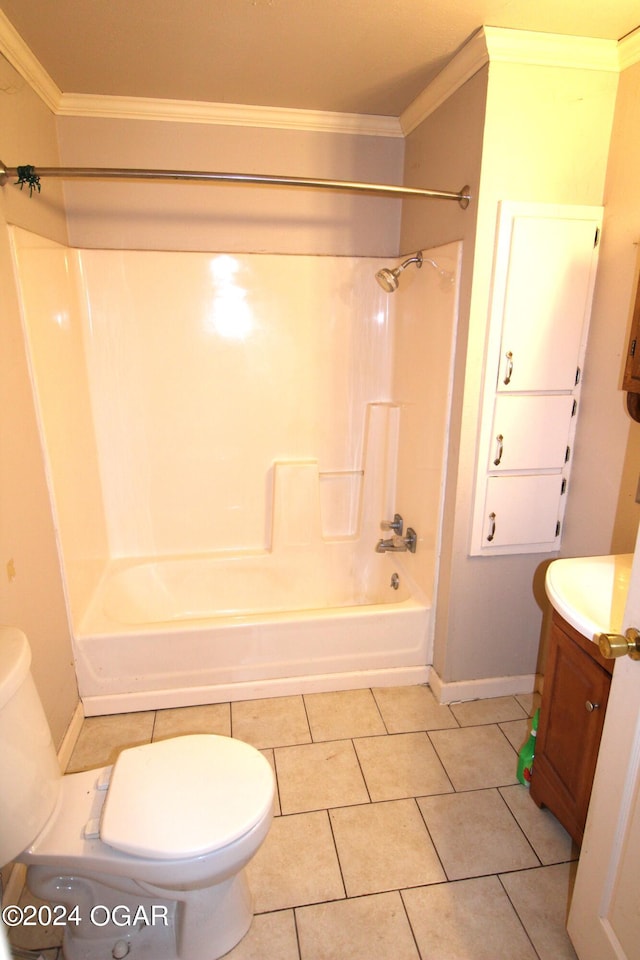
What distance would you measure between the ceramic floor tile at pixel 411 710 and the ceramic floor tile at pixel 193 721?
2.07 feet

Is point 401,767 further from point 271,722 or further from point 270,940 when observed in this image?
Answer: point 270,940

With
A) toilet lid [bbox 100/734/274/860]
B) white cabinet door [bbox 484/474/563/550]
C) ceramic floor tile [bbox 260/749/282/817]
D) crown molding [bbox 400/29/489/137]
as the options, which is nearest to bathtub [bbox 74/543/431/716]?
ceramic floor tile [bbox 260/749/282/817]

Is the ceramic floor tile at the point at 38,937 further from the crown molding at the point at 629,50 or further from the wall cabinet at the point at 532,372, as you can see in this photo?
the crown molding at the point at 629,50

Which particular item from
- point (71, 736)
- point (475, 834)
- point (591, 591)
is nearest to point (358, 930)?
point (475, 834)

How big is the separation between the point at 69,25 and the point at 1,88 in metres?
0.28

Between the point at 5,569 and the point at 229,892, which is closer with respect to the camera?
the point at 229,892

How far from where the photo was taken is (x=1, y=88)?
1.66m

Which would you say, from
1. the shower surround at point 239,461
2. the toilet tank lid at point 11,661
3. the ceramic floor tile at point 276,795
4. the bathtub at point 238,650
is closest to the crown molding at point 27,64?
the shower surround at point 239,461

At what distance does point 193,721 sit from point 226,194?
2.21m

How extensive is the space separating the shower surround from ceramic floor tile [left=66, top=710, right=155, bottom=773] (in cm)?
5

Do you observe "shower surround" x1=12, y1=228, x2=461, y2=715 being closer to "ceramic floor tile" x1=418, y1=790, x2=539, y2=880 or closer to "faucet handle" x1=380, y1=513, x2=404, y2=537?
"faucet handle" x1=380, y1=513, x2=404, y2=537

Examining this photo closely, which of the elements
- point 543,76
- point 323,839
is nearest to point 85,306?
point 543,76

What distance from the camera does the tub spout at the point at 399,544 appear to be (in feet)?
8.09

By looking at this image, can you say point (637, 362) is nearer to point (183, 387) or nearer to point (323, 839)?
point (323, 839)
